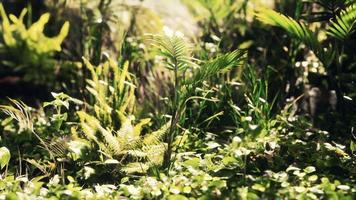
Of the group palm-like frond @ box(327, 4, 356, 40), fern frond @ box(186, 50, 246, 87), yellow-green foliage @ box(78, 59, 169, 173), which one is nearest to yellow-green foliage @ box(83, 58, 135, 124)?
yellow-green foliage @ box(78, 59, 169, 173)

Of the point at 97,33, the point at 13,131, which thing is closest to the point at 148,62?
the point at 97,33

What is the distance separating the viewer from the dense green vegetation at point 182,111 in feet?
8.46

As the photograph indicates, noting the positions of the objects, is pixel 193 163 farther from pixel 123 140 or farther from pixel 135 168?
pixel 123 140

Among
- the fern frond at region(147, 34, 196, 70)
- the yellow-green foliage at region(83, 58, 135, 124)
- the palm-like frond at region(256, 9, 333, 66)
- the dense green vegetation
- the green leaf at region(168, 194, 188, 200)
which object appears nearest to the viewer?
the green leaf at region(168, 194, 188, 200)

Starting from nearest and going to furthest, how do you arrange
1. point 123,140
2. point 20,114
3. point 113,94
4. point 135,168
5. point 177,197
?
1. point 177,197
2. point 135,168
3. point 123,140
4. point 20,114
5. point 113,94

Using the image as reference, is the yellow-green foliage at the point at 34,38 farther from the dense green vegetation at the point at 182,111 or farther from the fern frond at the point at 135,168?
the fern frond at the point at 135,168

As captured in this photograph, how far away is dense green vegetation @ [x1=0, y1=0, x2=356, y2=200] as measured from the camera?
2580mm

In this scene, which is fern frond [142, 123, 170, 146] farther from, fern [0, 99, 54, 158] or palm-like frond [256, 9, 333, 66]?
palm-like frond [256, 9, 333, 66]

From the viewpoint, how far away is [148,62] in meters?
4.21

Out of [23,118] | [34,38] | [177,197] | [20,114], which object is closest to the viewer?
[177,197]

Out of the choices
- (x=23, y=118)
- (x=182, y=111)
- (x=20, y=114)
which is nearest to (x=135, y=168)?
(x=182, y=111)

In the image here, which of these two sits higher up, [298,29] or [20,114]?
[298,29]

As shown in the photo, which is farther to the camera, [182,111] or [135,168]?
[182,111]

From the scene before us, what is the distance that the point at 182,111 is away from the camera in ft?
9.71
